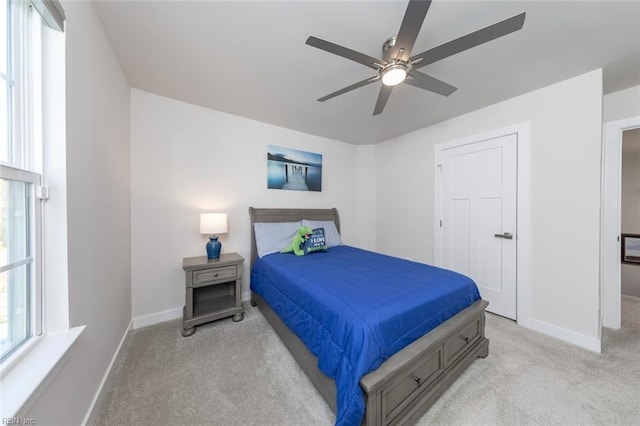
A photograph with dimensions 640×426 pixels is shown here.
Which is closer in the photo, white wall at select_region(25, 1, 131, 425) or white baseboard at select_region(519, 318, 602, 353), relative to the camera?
white wall at select_region(25, 1, 131, 425)

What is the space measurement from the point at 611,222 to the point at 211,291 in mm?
4440

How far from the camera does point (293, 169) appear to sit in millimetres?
3357

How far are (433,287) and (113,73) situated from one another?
9.90ft

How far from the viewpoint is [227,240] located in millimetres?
2801

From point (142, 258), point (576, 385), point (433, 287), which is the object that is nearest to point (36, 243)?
point (142, 258)

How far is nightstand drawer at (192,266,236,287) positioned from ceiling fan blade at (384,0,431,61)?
7.80ft

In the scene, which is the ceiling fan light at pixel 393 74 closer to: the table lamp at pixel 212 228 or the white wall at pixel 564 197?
the white wall at pixel 564 197

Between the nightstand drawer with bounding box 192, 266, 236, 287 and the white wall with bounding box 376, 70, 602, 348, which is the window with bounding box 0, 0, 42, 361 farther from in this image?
the white wall with bounding box 376, 70, 602, 348

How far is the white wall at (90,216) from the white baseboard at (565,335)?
3.59m

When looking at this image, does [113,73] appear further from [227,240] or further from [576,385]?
[576,385]

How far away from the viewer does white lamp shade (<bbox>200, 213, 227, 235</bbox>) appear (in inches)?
94.9

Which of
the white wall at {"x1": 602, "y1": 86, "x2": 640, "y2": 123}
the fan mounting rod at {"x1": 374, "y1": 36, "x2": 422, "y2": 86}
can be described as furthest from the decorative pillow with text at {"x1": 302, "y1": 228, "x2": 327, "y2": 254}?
the white wall at {"x1": 602, "y1": 86, "x2": 640, "y2": 123}

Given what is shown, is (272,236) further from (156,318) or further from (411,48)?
(411,48)

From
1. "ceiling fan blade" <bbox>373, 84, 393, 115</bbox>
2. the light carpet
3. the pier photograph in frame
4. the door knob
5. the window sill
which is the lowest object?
the light carpet
